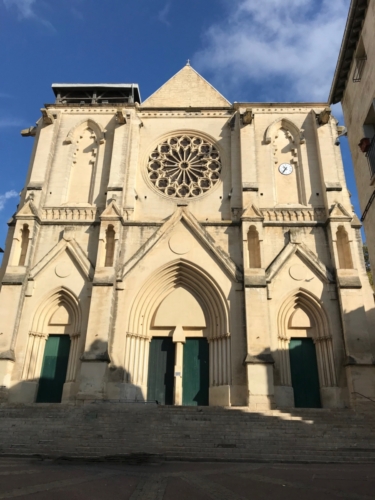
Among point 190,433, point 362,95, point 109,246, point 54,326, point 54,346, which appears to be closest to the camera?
point 362,95

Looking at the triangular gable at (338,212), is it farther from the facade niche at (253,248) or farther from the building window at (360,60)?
the building window at (360,60)

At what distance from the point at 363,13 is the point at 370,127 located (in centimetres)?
256

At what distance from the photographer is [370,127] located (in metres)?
9.57

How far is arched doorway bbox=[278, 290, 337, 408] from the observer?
14.9 m

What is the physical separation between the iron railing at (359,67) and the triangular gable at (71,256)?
11693 millimetres

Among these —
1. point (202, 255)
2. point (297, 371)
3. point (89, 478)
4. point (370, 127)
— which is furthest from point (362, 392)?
point (89, 478)

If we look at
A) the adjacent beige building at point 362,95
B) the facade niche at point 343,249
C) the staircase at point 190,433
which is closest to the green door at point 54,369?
the staircase at point 190,433

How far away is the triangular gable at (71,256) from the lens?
54.7 ft

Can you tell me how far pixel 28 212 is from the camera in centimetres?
1748

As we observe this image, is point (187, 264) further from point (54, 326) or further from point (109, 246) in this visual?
point (54, 326)

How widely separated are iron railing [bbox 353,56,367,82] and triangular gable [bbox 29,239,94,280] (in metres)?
11.7

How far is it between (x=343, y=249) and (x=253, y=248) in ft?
12.0

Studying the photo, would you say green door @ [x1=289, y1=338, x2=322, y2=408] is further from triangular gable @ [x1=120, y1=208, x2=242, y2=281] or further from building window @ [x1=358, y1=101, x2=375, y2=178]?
building window @ [x1=358, y1=101, x2=375, y2=178]

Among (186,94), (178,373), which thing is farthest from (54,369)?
(186,94)
